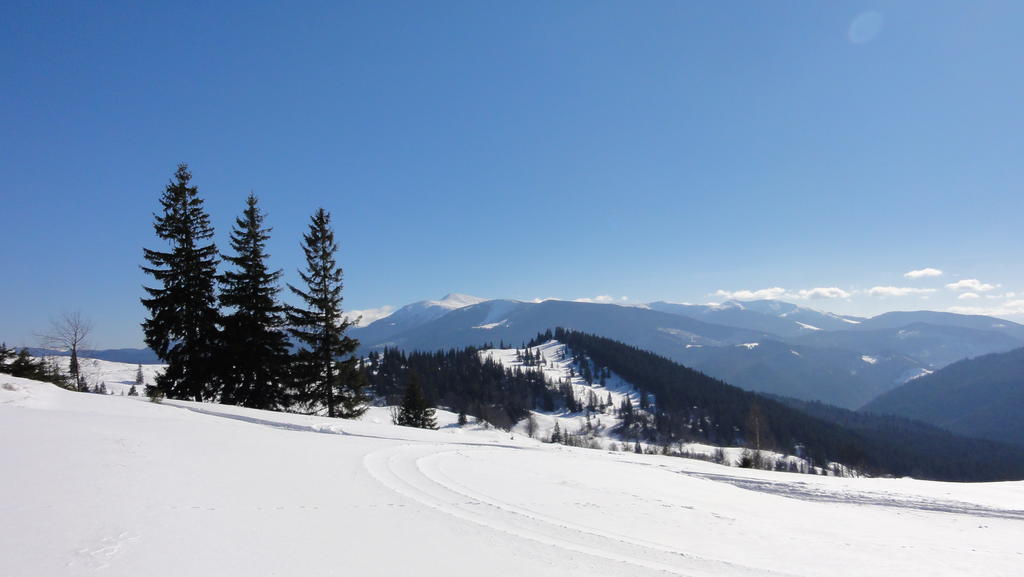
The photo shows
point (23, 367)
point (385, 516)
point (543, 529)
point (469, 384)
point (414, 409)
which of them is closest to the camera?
point (385, 516)

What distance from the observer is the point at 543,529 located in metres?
5.36

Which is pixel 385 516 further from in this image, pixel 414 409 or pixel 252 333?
pixel 414 409

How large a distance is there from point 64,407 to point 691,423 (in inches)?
7191

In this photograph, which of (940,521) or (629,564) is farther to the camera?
(940,521)

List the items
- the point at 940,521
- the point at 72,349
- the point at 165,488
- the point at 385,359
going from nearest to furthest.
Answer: the point at 165,488
the point at 940,521
the point at 72,349
the point at 385,359

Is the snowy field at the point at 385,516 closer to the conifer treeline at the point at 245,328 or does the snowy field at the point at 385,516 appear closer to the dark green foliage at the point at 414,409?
the conifer treeline at the point at 245,328

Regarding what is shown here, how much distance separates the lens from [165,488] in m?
5.09

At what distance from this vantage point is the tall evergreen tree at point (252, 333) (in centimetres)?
2283

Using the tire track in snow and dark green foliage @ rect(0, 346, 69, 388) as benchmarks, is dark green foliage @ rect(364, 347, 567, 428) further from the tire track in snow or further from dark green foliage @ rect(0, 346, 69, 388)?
the tire track in snow

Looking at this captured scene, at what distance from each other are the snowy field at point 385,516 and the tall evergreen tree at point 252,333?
41.1 ft

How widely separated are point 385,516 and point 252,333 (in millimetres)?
21828

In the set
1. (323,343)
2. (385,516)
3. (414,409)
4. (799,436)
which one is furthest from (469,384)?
(385,516)

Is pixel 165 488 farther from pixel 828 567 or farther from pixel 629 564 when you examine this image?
pixel 828 567

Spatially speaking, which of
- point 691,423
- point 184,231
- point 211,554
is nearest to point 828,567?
point 211,554
